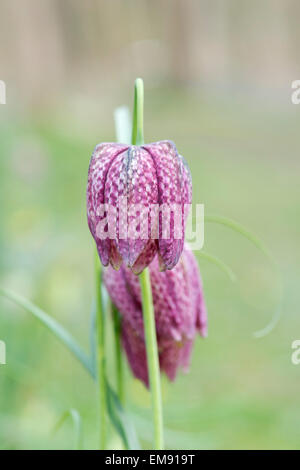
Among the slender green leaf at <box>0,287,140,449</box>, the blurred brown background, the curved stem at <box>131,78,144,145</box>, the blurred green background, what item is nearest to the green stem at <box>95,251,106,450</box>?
the slender green leaf at <box>0,287,140,449</box>

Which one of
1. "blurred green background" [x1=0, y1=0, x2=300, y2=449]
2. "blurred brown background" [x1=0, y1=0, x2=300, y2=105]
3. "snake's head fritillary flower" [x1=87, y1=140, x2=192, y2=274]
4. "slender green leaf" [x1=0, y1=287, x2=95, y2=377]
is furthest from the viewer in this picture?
"blurred brown background" [x1=0, y1=0, x2=300, y2=105]

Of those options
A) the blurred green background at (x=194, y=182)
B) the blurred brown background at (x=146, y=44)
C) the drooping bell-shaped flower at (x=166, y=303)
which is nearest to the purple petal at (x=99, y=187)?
the drooping bell-shaped flower at (x=166, y=303)

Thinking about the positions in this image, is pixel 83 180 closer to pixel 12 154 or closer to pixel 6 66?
pixel 12 154

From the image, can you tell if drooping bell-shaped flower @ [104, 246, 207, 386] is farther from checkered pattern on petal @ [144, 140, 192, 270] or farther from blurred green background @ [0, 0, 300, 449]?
blurred green background @ [0, 0, 300, 449]

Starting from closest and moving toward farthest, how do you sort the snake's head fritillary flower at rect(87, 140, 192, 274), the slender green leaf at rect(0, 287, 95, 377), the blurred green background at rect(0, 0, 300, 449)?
the snake's head fritillary flower at rect(87, 140, 192, 274)
the slender green leaf at rect(0, 287, 95, 377)
the blurred green background at rect(0, 0, 300, 449)

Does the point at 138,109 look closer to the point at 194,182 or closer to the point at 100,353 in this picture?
the point at 100,353
